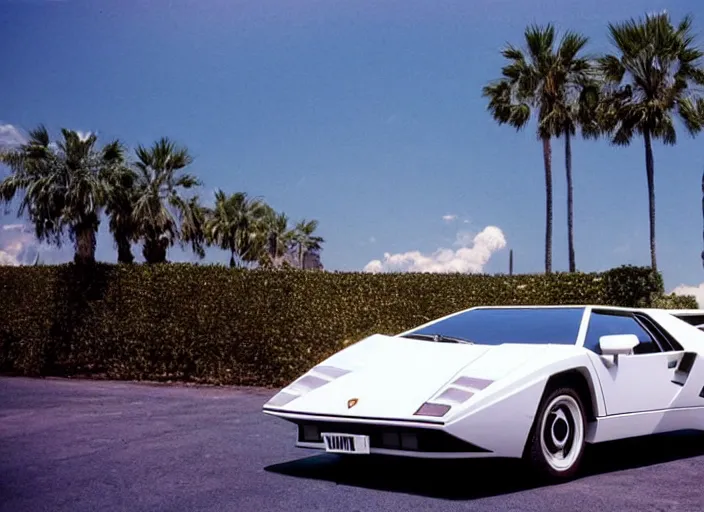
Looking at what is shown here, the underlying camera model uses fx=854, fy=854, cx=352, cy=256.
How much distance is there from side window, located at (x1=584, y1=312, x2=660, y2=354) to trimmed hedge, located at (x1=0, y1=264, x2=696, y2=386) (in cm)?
855

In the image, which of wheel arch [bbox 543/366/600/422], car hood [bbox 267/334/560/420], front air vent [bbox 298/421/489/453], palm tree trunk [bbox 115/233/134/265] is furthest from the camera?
palm tree trunk [bbox 115/233/134/265]

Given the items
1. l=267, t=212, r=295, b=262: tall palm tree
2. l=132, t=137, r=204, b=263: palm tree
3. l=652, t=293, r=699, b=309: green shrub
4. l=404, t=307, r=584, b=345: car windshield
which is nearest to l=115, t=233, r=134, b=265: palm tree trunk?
l=132, t=137, r=204, b=263: palm tree

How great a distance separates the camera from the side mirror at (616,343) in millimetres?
6293

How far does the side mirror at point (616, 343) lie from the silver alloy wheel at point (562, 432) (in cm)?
48

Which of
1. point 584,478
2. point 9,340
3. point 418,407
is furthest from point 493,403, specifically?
point 9,340

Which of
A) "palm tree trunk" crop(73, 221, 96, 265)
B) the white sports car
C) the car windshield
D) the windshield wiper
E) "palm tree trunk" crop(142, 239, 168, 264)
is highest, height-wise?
"palm tree trunk" crop(142, 239, 168, 264)

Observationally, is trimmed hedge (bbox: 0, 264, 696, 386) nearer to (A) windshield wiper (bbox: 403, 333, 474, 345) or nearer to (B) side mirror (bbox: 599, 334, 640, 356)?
(A) windshield wiper (bbox: 403, 333, 474, 345)

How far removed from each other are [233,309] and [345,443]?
11284 mm

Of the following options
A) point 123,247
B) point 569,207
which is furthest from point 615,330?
point 569,207

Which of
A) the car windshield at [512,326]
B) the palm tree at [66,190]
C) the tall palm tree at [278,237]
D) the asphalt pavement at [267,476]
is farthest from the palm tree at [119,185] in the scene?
the tall palm tree at [278,237]

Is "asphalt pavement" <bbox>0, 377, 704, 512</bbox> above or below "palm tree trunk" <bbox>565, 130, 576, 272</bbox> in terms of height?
below

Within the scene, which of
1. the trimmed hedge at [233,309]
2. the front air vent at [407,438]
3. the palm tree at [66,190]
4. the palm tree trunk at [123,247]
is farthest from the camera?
the palm tree trunk at [123,247]

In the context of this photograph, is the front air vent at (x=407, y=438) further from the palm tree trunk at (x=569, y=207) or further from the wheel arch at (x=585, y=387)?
the palm tree trunk at (x=569, y=207)

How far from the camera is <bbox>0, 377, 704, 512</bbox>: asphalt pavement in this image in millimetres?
5445
